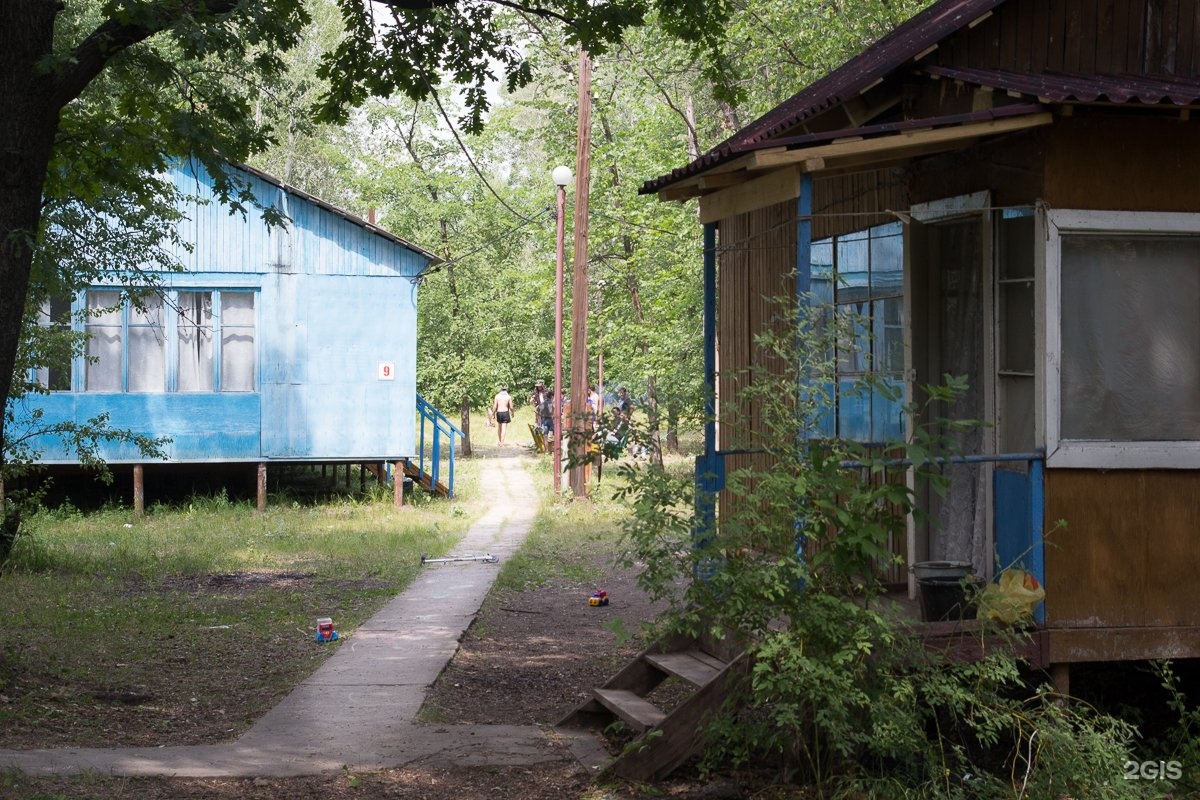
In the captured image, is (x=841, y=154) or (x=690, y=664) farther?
(x=690, y=664)

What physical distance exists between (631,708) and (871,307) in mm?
3510

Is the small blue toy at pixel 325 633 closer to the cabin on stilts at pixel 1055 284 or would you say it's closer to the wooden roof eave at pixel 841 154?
the cabin on stilts at pixel 1055 284

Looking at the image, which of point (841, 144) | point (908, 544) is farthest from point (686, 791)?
point (841, 144)

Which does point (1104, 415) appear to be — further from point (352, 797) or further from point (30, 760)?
point (30, 760)

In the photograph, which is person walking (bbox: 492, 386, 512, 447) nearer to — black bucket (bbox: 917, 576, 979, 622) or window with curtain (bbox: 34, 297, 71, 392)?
window with curtain (bbox: 34, 297, 71, 392)

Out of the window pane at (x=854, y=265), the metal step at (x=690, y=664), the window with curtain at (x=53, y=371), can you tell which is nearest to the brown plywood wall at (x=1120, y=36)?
the window pane at (x=854, y=265)

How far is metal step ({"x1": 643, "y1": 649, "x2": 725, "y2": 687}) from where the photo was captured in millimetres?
6737

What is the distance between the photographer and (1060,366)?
6.56 metres

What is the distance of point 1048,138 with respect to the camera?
6469 mm

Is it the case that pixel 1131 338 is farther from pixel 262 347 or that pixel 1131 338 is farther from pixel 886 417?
pixel 262 347

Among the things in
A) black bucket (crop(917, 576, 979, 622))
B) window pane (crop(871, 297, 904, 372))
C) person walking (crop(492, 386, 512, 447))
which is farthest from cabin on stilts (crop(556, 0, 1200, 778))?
person walking (crop(492, 386, 512, 447))

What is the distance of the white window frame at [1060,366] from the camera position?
6.47m

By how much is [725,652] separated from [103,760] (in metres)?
3.31

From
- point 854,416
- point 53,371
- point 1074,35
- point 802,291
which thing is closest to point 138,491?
point 53,371
